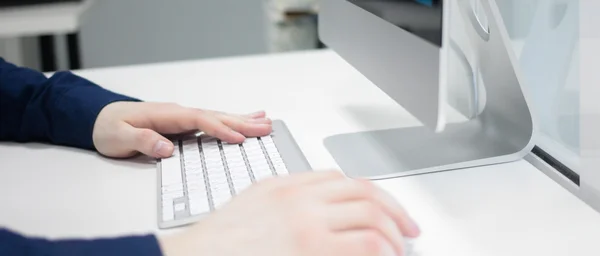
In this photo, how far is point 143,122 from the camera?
2.58 feet

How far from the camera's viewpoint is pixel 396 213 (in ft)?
1.64

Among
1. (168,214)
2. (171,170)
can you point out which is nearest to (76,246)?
(168,214)

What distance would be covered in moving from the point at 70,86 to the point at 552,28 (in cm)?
59

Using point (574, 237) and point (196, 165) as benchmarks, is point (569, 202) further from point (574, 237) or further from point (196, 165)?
point (196, 165)

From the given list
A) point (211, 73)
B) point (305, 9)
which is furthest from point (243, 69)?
point (305, 9)

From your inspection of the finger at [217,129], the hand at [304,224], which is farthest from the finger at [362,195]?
the finger at [217,129]

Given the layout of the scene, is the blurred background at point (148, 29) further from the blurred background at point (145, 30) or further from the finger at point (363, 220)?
the finger at point (363, 220)

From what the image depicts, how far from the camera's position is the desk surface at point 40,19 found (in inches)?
89.4

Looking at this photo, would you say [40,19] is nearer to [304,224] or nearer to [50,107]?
[50,107]

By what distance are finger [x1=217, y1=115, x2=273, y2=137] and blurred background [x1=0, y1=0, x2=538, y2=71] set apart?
1.65 m

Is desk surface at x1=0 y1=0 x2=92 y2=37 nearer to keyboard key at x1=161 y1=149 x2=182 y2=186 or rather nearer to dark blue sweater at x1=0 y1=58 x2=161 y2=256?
dark blue sweater at x1=0 y1=58 x2=161 y2=256

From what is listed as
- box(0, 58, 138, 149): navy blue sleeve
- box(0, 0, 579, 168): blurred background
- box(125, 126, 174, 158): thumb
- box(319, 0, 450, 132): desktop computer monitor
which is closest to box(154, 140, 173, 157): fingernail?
box(125, 126, 174, 158): thumb

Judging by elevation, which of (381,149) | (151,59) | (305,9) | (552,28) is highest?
(552,28)

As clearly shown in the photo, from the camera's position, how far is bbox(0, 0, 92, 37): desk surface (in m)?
2.27
